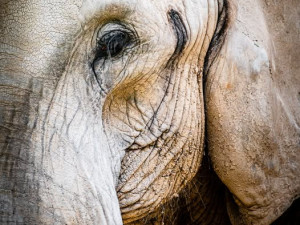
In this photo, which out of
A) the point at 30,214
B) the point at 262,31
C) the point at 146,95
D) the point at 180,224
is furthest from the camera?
the point at 180,224

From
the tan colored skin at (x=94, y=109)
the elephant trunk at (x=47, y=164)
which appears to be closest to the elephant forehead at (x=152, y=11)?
the tan colored skin at (x=94, y=109)

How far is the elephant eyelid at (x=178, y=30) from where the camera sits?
6.51 ft

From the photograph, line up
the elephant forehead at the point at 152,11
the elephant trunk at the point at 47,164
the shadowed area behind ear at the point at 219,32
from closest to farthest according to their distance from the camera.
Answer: the elephant trunk at the point at 47,164, the elephant forehead at the point at 152,11, the shadowed area behind ear at the point at 219,32

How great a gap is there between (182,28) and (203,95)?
24cm

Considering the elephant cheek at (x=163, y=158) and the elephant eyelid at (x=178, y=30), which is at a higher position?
the elephant eyelid at (x=178, y=30)

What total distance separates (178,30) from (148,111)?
0.24 meters

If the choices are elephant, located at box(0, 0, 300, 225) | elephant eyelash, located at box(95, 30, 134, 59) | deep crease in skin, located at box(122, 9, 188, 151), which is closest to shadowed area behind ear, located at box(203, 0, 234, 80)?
elephant, located at box(0, 0, 300, 225)

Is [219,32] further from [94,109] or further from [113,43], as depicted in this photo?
[94,109]

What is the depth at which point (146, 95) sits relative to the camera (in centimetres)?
202

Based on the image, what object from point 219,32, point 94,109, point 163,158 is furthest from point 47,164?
point 219,32

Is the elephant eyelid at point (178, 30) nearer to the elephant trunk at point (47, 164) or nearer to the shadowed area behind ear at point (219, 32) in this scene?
the shadowed area behind ear at point (219, 32)

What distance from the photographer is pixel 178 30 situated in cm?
200

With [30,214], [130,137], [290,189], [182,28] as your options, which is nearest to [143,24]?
[182,28]

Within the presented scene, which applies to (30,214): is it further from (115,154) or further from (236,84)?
(236,84)
